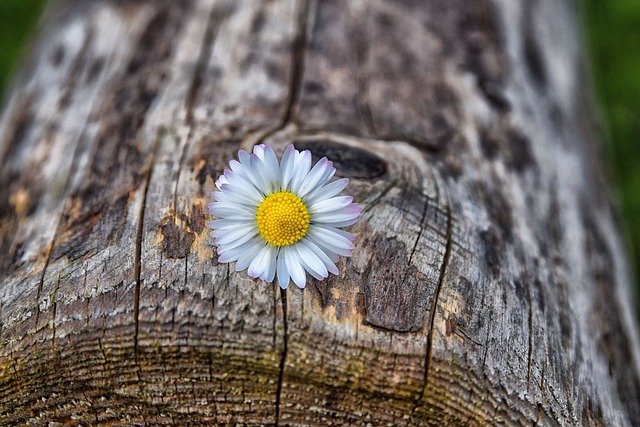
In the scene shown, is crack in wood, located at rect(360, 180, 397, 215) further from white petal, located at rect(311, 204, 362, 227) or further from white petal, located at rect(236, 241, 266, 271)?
white petal, located at rect(236, 241, 266, 271)

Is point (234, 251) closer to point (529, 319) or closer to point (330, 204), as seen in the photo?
point (330, 204)

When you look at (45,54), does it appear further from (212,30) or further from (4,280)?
(4,280)

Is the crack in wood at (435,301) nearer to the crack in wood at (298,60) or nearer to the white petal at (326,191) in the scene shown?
the white petal at (326,191)

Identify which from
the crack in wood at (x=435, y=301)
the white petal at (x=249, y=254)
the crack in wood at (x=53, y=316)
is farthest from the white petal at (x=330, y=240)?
the crack in wood at (x=53, y=316)

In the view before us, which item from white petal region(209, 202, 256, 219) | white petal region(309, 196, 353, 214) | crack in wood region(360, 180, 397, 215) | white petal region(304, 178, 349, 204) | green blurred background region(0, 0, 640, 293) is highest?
green blurred background region(0, 0, 640, 293)

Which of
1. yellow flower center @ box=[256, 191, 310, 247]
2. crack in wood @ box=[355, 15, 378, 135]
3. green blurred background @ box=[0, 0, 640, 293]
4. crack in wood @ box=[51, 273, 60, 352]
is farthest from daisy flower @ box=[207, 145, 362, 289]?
green blurred background @ box=[0, 0, 640, 293]

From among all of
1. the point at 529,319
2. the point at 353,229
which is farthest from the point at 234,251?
the point at 529,319

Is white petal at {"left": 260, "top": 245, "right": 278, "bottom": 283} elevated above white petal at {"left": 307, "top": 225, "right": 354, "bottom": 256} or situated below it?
below

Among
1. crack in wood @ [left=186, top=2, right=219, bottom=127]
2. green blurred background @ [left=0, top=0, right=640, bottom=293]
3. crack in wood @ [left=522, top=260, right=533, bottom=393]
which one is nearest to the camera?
crack in wood @ [left=522, top=260, right=533, bottom=393]
